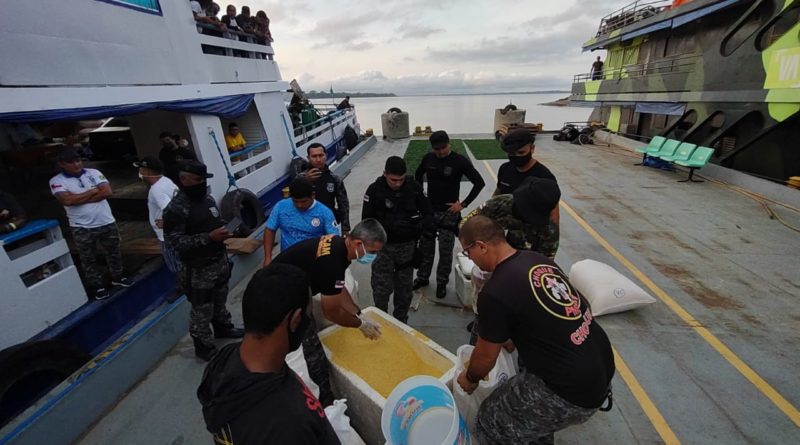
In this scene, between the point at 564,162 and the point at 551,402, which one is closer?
the point at 551,402

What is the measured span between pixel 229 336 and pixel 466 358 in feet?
8.88

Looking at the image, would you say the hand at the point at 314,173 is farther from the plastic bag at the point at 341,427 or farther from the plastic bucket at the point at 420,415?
the plastic bucket at the point at 420,415

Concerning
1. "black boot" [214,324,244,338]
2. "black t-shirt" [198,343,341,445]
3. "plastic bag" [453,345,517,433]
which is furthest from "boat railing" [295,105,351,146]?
"black t-shirt" [198,343,341,445]

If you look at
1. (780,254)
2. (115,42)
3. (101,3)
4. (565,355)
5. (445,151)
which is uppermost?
(101,3)

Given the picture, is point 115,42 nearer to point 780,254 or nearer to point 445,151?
point 445,151

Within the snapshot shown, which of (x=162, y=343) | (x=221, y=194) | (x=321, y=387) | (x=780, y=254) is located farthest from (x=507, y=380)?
(x=780, y=254)

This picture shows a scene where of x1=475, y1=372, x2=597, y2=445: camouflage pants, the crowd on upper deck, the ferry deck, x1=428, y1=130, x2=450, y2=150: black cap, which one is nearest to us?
x1=475, y1=372, x2=597, y2=445: camouflage pants

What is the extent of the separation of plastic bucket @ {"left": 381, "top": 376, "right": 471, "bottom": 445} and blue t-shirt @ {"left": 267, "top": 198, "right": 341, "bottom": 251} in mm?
1901

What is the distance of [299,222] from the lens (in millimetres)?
3334

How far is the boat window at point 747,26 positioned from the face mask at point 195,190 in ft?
41.1

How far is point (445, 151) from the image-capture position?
4090 millimetres

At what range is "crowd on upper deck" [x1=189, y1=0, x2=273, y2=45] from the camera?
5.55 m

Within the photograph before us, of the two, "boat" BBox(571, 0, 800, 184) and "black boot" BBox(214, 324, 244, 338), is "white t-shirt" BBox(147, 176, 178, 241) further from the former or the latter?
"boat" BBox(571, 0, 800, 184)

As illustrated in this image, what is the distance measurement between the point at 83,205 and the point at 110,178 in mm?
4986
